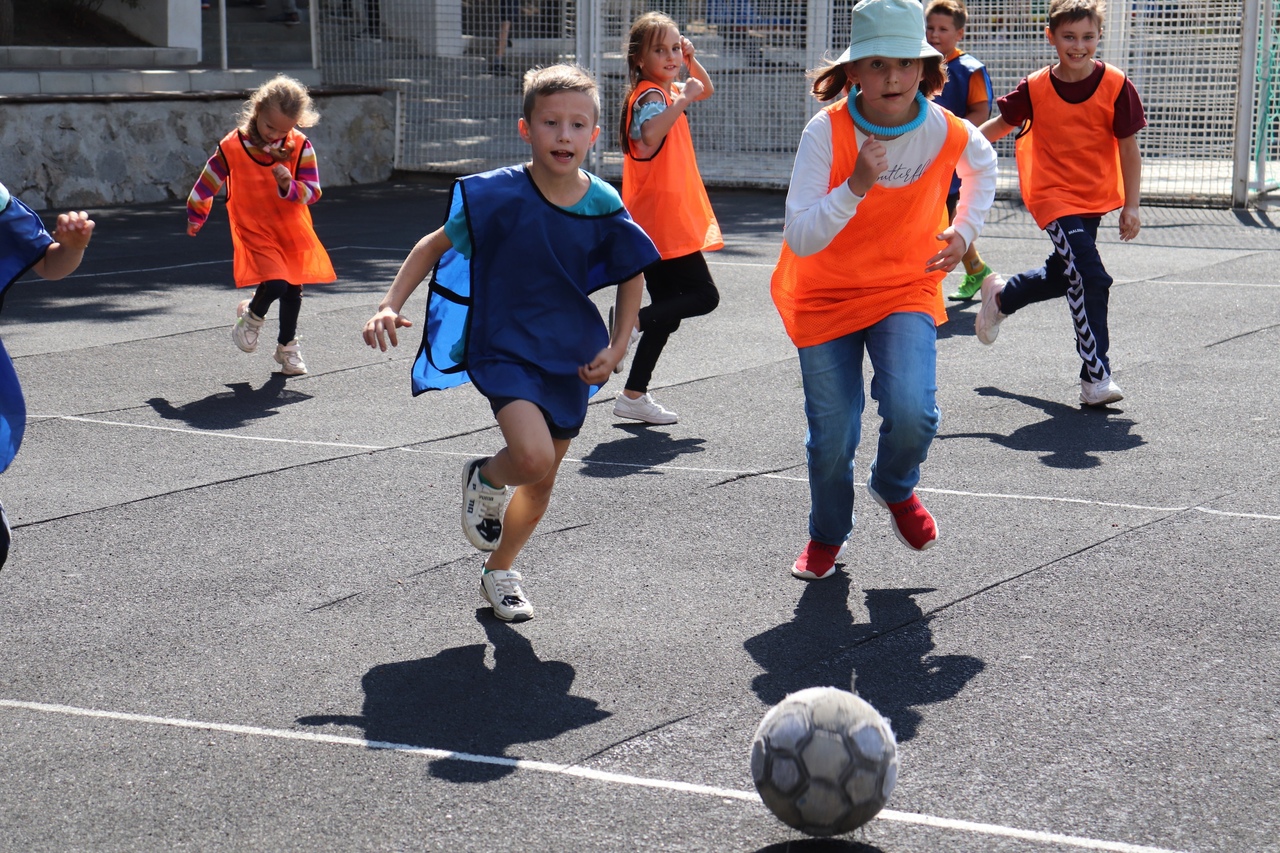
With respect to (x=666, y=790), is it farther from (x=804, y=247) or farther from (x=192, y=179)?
(x=192, y=179)

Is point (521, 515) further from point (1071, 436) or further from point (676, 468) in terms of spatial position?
point (1071, 436)

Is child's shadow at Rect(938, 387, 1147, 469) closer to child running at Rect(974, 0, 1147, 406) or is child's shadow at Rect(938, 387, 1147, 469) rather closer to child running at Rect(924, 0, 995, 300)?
child running at Rect(974, 0, 1147, 406)

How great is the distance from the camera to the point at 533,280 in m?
4.42

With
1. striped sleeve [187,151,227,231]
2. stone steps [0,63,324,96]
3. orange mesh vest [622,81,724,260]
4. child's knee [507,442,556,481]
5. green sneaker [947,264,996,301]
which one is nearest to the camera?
child's knee [507,442,556,481]

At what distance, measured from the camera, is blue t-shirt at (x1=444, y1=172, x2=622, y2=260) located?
14.4 feet

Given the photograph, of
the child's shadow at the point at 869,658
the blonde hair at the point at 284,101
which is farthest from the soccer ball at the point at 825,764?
the blonde hair at the point at 284,101

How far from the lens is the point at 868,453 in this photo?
6.52 metres

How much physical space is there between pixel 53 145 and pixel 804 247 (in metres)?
13.5

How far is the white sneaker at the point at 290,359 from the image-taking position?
326 inches

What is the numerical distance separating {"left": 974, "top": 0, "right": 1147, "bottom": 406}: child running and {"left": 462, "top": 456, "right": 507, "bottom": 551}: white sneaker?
3736 millimetres

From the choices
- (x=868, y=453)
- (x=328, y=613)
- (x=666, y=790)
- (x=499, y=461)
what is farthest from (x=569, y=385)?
(x=868, y=453)

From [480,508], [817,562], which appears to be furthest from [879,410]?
[480,508]

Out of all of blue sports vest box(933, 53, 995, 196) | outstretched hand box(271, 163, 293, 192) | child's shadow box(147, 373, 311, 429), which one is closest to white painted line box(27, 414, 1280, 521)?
child's shadow box(147, 373, 311, 429)

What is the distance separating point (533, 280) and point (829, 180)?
94cm
